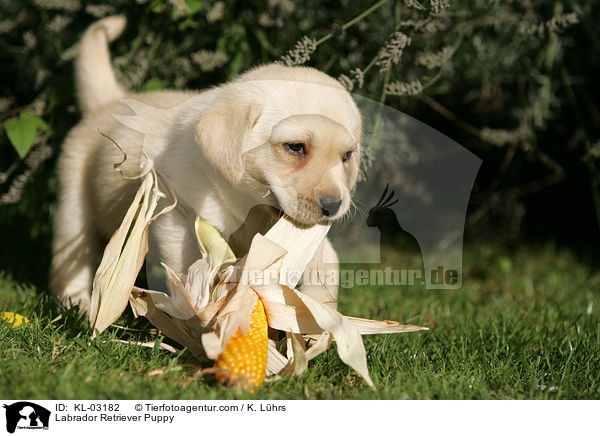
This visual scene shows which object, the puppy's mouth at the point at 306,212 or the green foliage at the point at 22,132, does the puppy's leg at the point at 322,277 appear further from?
the green foliage at the point at 22,132

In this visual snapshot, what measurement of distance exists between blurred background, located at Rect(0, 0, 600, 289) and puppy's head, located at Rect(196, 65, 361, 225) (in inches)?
16.1

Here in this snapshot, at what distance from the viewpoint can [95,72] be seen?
112 inches

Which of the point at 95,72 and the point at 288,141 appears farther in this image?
the point at 95,72

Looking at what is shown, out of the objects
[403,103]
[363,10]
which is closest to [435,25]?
[363,10]

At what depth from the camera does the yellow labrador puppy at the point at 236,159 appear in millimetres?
1954

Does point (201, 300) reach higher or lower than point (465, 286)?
higher

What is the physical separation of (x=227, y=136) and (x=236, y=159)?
3.5 inches

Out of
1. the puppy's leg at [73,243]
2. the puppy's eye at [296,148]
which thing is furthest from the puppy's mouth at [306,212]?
the puppy's leg at [73,243]

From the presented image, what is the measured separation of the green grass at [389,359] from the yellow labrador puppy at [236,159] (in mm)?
292

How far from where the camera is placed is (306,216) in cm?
194

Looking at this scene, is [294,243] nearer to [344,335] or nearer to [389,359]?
[344,335]
